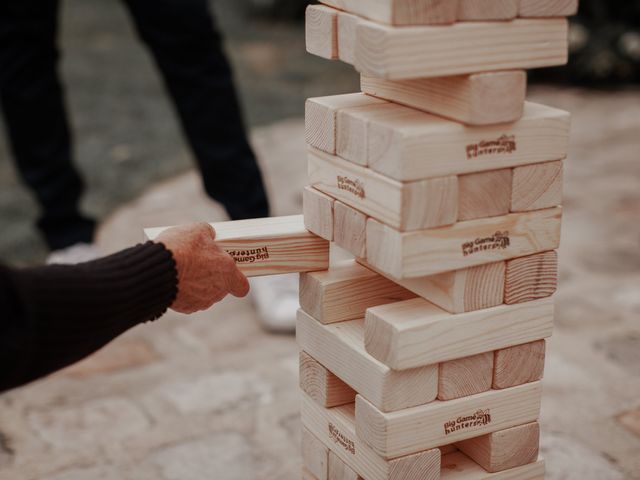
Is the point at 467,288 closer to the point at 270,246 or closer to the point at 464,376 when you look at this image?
the point at 464,376

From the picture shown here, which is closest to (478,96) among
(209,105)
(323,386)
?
(323,386)

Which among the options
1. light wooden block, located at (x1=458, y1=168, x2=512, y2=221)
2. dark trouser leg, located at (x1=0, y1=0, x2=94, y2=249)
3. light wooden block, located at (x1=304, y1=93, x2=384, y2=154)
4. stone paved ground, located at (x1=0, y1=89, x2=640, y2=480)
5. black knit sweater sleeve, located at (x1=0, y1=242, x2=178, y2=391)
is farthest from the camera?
dark trouser leg, located at (x1=0, y1=0, x2=94, y2=249)

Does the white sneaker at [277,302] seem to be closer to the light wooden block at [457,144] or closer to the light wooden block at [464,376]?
the light wooden block at [464,376]

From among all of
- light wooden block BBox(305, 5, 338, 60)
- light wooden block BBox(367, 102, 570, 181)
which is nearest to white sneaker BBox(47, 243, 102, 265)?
light wooden block BBox(305, 5, 338, 60)

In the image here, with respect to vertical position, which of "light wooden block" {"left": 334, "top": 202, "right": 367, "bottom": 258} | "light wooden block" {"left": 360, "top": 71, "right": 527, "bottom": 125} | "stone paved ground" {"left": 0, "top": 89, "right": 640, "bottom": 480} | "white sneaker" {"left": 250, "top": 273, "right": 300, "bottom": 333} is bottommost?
"stone paved ground" {"left": 0, "top": 89, "right": 640, "bottom": 480}

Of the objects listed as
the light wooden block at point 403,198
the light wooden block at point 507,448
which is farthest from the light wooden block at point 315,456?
the light wooden block at point 403,198

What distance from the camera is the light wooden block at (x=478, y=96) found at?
1336 mm

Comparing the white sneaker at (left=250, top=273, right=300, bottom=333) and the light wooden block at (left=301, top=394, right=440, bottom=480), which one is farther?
the white sneaker at (left=250, top=273, right=300, bottom=333)

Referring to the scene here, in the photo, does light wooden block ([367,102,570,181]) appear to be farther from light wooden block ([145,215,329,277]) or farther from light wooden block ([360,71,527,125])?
light wooden block ([145,215,329,277])

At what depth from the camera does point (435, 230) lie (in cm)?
139

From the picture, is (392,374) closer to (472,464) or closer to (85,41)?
(472,464)

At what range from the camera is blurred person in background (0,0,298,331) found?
8.13 feet

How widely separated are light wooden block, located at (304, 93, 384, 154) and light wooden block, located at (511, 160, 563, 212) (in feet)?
0.93

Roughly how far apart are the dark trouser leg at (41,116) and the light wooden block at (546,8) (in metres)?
1.75
